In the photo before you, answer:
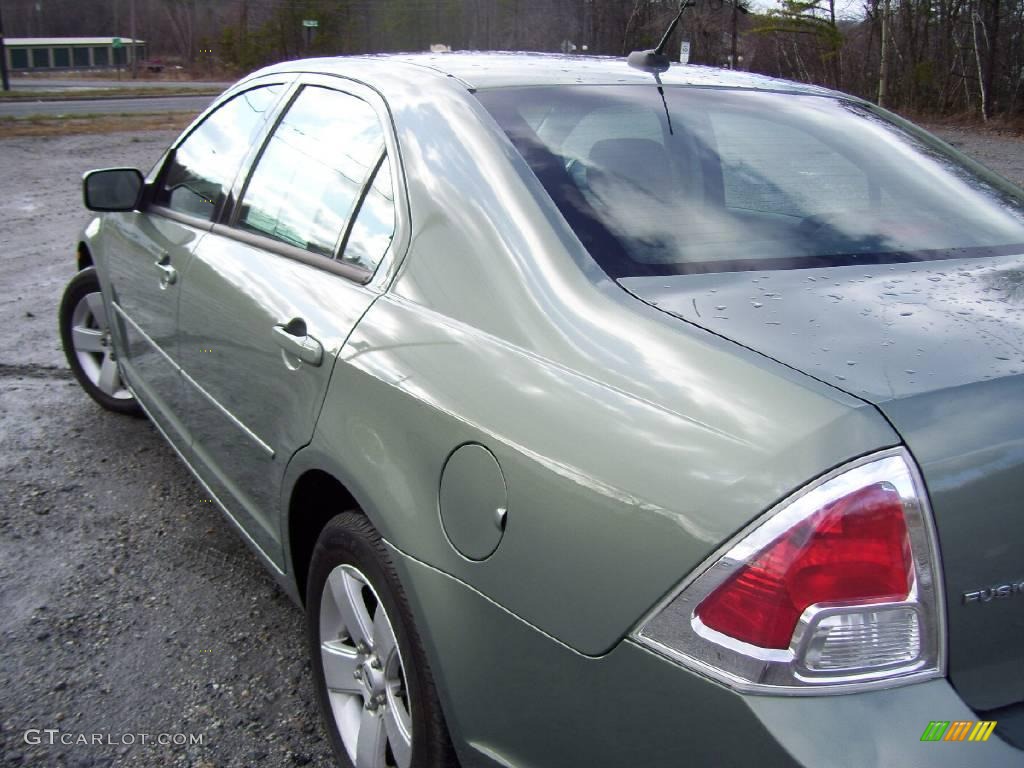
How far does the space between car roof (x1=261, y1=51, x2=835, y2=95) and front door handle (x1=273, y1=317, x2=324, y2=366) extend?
72 centimetres

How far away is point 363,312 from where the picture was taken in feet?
7.13

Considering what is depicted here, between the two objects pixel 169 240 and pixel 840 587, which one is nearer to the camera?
pixel 840 587

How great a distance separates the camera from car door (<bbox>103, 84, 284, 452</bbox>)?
329cm

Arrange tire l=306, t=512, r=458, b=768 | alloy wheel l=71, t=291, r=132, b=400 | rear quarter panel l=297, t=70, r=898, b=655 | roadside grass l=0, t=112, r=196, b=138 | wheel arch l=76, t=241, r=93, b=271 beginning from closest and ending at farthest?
1. rear quarter panel l=297, t=70, r=898, b=655
2. tire l=306, t=512, r=458, b=768
3. alloy wheel l=71, t=291, r=132, b=400
4. wheel arch l=76, t=241, r=93, b=271
5. roadside grass l=0, t=112, r=196, b=138

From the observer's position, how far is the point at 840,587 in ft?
4.37

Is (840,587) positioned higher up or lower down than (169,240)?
lower down

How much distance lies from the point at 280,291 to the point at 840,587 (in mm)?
1671

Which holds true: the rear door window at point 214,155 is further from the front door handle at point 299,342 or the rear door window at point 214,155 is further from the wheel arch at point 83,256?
the wheel arch at point 83,256

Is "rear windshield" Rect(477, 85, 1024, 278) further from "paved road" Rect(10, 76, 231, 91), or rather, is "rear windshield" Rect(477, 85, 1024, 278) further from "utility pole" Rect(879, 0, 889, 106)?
"paved road" Rect(10, 76, 231, 91)

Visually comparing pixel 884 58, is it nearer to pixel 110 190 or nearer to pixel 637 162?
pixel 110 190

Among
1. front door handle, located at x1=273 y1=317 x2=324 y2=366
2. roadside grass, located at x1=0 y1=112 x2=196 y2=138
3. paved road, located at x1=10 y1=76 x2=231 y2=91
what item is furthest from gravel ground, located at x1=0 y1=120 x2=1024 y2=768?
paved road, located at x1=10 y1=76 x2=231 y2=91

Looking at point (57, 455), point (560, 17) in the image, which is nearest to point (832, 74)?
point (560, 17)

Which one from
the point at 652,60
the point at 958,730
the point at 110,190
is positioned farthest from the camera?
the point at 110,190

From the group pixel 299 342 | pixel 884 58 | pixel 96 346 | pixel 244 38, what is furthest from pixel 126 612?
pixel 244 38
